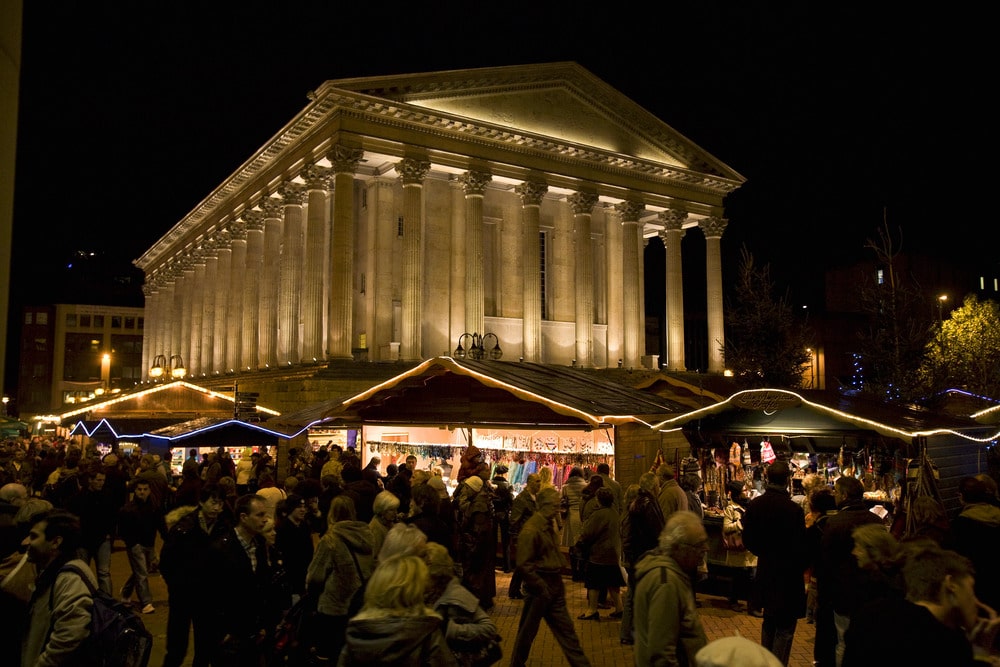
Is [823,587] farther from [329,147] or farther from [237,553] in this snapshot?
[329,147]

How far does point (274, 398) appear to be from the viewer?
1216 inches

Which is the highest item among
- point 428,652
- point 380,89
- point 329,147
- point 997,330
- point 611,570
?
point 380,89

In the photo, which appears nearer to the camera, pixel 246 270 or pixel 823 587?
pixel 823 587

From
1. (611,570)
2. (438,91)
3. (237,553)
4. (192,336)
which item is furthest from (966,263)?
(237,553)

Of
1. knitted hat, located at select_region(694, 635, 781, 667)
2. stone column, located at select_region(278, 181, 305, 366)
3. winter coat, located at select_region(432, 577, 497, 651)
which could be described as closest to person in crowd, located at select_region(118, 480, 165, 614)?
winter coat, located at select_region(432, 577, 497, 651)

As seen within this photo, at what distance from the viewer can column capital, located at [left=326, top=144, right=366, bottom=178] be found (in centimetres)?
3150

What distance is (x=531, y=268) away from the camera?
36.4 meters

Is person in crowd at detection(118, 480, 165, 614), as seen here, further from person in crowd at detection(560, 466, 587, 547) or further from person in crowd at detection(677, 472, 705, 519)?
person in crowd at detection(677, 472, 705, 519)

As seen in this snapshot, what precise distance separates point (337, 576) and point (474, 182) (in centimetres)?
2980

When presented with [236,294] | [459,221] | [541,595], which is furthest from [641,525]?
[236,294]

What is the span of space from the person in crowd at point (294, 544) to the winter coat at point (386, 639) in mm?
3846

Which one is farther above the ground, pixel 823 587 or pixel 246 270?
pixel 246 270

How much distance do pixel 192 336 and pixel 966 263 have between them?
5627 centimetres

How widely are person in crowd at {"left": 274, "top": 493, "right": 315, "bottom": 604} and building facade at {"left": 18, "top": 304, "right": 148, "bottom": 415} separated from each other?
86.7 meters
